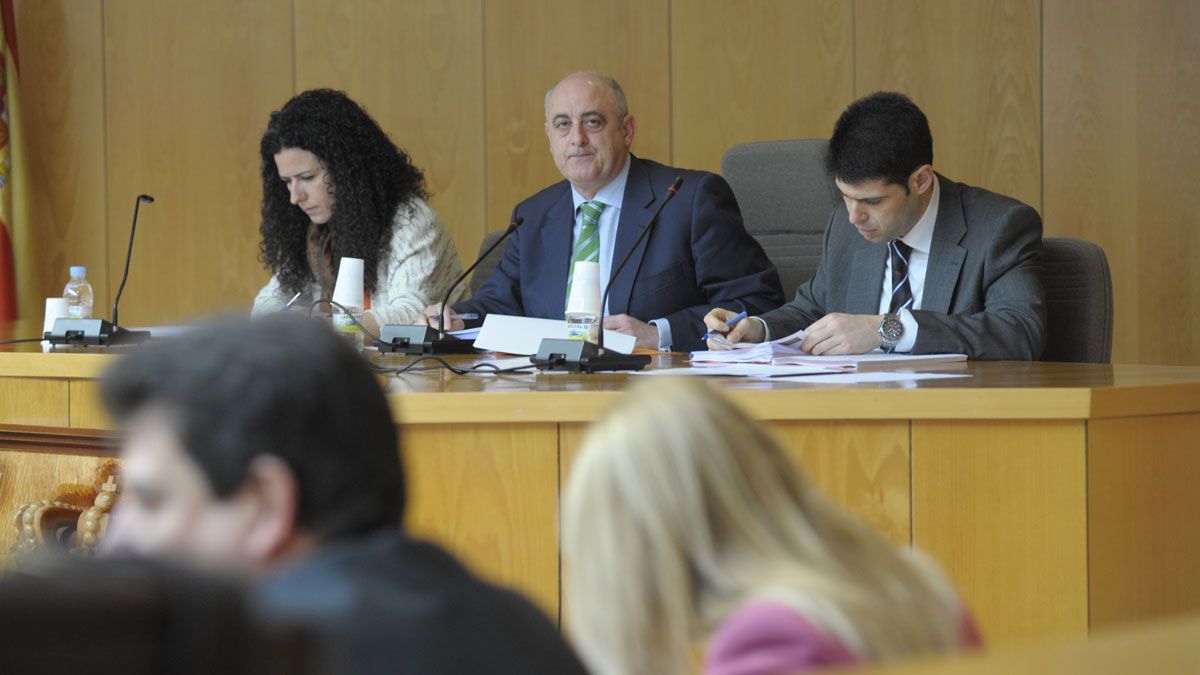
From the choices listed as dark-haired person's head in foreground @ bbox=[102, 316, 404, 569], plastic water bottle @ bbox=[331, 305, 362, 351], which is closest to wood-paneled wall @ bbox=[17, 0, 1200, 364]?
plastic water bottle @ bbox=[331, 305, 362, 351]

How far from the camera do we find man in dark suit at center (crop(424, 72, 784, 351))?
367 cm

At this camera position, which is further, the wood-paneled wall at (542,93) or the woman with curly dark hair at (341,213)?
the wood-paneled wall at (542,93)

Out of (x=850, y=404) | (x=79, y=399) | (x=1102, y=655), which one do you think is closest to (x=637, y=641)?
(x=1102, y=655)

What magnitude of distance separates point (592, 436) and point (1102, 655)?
414mm

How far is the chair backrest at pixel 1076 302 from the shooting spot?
10.3ft

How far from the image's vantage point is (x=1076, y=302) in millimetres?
3168

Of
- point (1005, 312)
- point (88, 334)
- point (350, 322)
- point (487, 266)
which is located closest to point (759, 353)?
point (1005, 312)

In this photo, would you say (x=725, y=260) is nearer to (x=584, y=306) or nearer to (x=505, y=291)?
(x=505, y=291)

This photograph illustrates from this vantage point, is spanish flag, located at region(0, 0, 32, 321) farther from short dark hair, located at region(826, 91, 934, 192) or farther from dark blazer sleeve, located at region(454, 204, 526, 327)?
short dark hair, located at region(826, 91, 934, 192)

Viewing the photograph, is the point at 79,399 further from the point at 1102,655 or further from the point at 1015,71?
the point at 1015,71

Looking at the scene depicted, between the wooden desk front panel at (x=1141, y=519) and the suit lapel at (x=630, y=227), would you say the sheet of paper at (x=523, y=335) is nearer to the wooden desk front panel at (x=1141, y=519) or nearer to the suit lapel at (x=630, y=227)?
the suit lapel at (x=630, y=227)

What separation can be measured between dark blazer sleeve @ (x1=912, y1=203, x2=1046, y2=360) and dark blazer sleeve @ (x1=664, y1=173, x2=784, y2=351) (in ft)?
2.25

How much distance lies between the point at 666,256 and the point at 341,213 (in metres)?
0.93

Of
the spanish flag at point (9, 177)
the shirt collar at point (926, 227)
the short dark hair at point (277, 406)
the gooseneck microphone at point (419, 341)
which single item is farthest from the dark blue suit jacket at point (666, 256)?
the short dark hair at point (277, 406)
